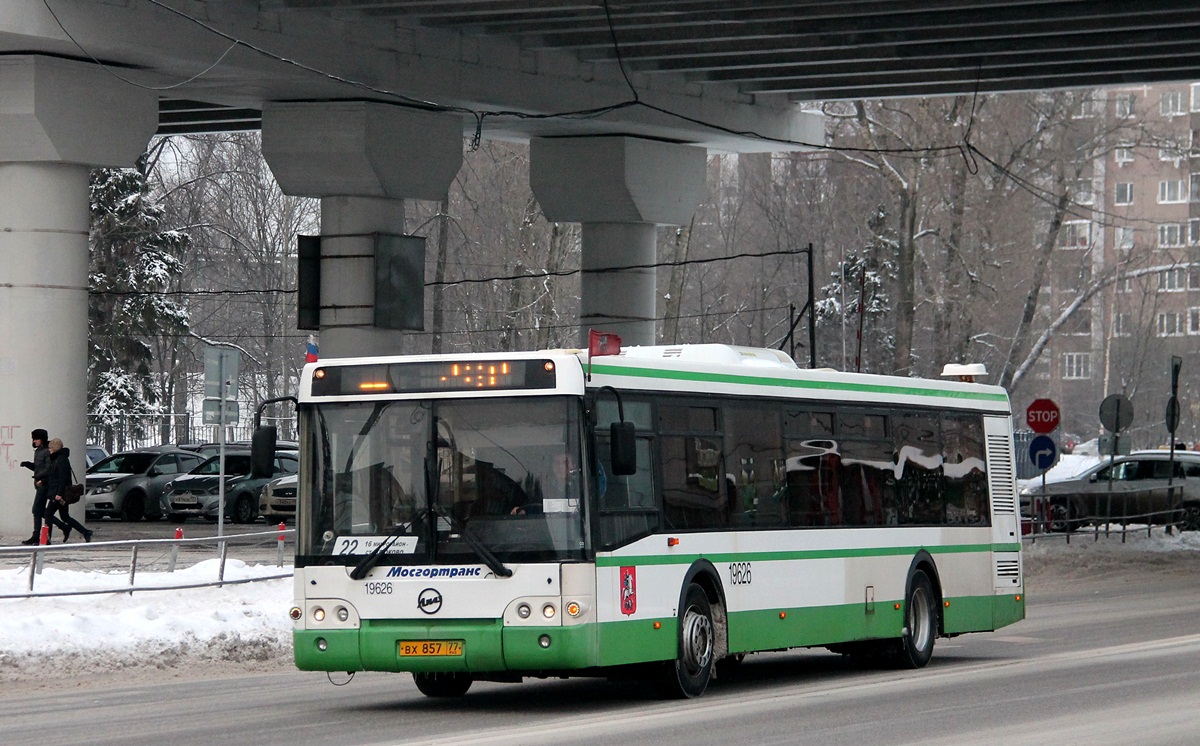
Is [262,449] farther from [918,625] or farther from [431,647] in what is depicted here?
[918,625]

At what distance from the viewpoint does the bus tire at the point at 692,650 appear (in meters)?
13.7

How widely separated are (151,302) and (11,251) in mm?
35631

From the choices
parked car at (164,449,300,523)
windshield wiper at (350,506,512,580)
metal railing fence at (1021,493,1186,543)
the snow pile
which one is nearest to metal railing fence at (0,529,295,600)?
the snow pile

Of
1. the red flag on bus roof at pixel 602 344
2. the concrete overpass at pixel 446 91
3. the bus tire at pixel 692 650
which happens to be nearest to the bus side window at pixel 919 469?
the bus tire at pixel 692 650

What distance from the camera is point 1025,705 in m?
13.4

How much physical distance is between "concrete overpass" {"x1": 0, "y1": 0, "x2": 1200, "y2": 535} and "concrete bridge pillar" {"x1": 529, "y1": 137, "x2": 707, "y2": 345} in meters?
0.06

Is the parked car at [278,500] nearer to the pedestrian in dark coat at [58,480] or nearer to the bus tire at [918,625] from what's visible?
the pedestrian in dark coat at [58,480]

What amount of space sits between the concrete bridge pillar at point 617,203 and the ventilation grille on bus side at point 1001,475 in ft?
70.6

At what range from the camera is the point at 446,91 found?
34.1 meters

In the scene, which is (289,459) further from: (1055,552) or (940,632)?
(940,632)

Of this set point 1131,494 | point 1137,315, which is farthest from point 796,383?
point 1137,315

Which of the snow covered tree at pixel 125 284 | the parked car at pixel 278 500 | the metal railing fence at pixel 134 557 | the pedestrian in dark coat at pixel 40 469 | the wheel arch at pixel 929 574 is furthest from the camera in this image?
the snow covered tree at pixel 125 284

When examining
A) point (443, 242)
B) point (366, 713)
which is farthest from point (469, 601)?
point (443, 242)

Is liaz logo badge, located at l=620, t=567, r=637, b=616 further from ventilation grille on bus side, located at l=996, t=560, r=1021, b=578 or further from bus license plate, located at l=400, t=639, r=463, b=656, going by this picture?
ventilation grille on bus side, located at l=996, t=560, r=1021, b=578
